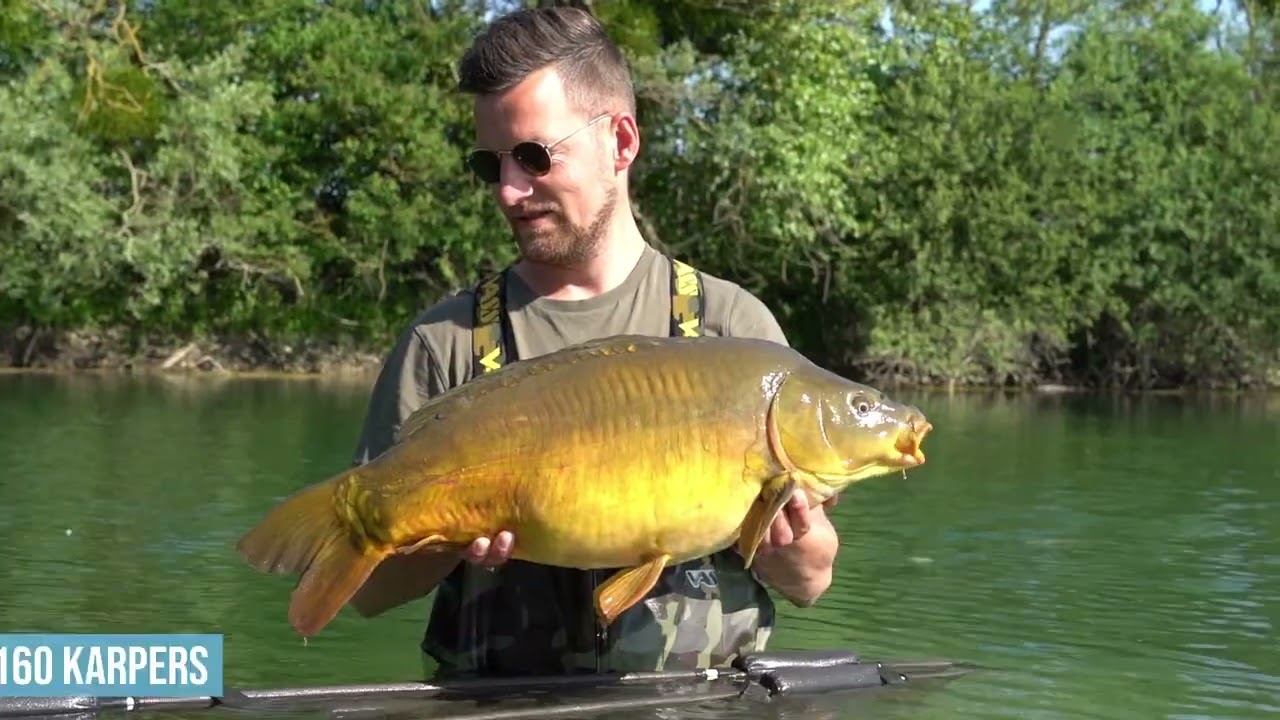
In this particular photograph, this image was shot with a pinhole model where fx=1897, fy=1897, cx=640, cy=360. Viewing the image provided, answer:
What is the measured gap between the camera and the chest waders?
4.60 meters

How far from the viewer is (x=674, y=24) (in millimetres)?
37812

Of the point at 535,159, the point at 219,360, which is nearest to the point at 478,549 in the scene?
the point at 535,159

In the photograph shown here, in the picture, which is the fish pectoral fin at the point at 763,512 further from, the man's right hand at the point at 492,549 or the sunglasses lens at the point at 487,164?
the sunglasses lens at the point at 487,164

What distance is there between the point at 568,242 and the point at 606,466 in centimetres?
63

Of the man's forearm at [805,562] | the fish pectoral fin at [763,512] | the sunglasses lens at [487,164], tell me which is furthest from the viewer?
the sunglasses lens at [487,164]

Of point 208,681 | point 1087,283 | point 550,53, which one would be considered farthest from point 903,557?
point 1087,283

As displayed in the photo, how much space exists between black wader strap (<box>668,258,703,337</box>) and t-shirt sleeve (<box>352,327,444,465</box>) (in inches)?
23.4

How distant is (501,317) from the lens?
15.2 feet

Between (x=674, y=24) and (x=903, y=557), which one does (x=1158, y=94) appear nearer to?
(x=674, y=24)

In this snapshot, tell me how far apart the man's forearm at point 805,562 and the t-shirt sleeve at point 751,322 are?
471 millimetres

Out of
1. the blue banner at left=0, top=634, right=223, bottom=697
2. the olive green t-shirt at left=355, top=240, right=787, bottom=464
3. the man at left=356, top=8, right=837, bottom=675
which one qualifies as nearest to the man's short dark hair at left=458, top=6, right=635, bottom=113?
the man at left=356, top=8, right=837, bottom=675

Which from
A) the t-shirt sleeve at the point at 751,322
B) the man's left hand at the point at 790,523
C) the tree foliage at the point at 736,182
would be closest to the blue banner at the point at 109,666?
the t-shirt sleeve at the point at 751,322

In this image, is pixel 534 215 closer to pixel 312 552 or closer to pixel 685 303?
pixel 685 303

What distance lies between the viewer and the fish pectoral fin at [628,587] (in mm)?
4082
